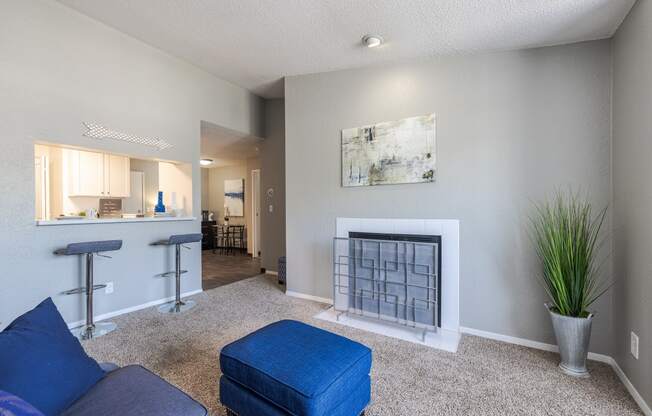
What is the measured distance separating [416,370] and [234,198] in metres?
7.07

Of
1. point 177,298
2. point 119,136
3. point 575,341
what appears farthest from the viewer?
point 177,298

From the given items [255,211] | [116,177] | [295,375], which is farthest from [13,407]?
[255,211]

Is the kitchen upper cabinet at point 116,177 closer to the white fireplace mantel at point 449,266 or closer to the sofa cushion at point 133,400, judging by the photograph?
the sofa cushion at point 133,400

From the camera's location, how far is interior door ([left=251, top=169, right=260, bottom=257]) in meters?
6.90

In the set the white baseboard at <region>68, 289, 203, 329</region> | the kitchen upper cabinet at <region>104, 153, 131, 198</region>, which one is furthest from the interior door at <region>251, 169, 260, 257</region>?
the white baseboard at <region>68, 289, 203, 329</region>

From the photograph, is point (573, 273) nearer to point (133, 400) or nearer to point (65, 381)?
point (133, 400)

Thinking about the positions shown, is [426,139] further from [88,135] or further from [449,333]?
[88,135]

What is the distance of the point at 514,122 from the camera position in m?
2.73

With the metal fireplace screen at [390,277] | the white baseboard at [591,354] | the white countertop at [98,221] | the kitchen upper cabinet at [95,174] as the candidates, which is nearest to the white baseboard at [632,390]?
the white baseboard at [591,354]

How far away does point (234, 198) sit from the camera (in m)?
8.40

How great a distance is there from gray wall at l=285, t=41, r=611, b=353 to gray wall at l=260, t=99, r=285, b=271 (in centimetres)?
174

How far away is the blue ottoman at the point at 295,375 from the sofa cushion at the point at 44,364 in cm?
61

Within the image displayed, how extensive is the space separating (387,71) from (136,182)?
16.0ft

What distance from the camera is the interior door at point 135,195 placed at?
561 cm
